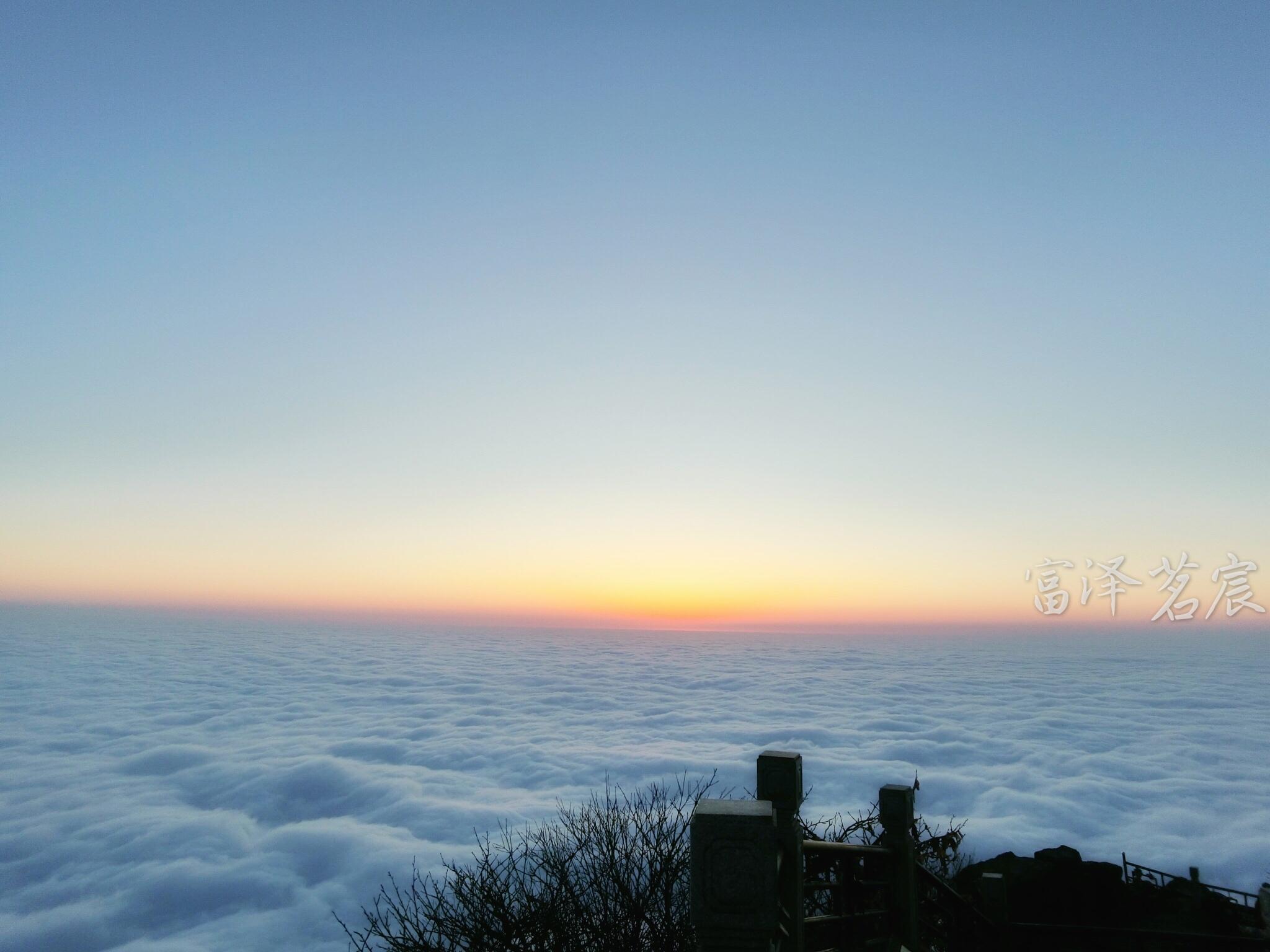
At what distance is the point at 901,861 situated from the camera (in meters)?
8.29

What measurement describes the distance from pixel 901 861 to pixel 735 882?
166 inches

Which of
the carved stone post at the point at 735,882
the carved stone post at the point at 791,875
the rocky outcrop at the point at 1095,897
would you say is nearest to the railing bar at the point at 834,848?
the carved stone post at the point at 791,875

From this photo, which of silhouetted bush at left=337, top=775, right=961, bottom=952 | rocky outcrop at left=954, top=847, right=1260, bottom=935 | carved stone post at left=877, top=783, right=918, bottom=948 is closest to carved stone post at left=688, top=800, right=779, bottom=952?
carved stone post at left=877, top=783, right=918, bottom=948

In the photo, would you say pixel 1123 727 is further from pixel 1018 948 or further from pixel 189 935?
pixel 1018 948

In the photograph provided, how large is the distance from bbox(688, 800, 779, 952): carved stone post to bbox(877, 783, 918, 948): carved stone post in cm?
362

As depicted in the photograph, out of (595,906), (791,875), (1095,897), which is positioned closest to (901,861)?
(791,875)

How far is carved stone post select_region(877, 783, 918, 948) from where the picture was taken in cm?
821

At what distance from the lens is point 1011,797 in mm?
65938

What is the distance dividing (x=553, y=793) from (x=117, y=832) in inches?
1584

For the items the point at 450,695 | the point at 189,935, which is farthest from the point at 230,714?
the point at 189,935

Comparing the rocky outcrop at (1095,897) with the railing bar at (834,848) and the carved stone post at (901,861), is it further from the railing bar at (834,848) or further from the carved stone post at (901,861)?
the railing bar at (834,848)

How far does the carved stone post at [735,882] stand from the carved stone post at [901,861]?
3621mm

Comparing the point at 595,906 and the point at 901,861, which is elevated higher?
the point at 901,861

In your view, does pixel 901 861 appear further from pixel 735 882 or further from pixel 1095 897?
pixel 1095 897
